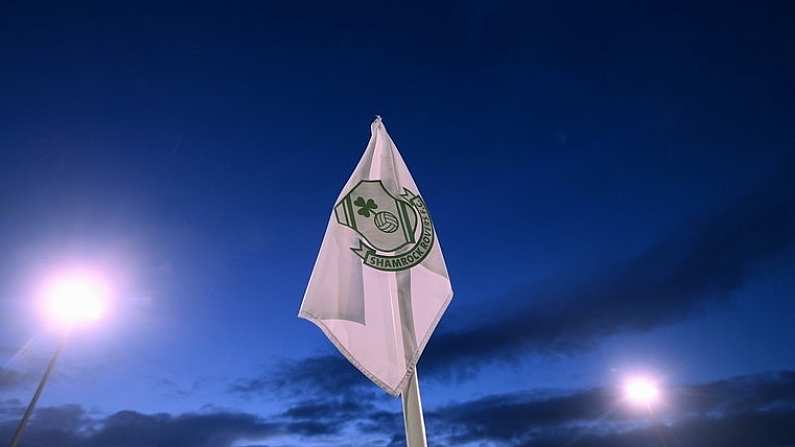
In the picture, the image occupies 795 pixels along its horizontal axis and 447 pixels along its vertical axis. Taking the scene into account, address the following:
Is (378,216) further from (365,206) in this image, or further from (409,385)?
(409,385)

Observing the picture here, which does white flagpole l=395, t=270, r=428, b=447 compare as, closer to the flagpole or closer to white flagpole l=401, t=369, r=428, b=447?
white flagpole l=401, t=369, r=428, b=447

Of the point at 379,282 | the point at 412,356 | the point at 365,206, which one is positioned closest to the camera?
the point at 412,356

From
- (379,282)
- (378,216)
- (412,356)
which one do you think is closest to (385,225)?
(378,216)

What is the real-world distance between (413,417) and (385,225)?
2.08 m

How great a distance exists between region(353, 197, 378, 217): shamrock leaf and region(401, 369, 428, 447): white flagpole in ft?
6.24

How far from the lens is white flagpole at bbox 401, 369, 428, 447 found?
3.87 m

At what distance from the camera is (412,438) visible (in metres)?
3.87

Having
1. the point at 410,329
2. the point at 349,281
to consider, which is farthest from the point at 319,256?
the point at 410,329

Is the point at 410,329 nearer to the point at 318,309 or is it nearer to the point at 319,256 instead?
the point at 318,309

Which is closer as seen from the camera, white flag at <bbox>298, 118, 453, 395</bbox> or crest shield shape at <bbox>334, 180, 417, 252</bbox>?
white flag at <bbox>298, 118, 453, 395</bbox>

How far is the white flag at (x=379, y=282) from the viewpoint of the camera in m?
4.61

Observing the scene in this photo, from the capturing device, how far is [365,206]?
5148 millimetres

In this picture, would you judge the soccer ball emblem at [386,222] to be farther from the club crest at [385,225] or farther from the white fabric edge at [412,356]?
the white fabric edge at [412,356]

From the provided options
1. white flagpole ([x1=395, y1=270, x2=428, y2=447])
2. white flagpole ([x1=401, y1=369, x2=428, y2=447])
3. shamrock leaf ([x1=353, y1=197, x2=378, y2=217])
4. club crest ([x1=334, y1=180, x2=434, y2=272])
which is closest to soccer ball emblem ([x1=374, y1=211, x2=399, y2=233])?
club crest ([x1=334, y1=180, x2=434, y2=272])
